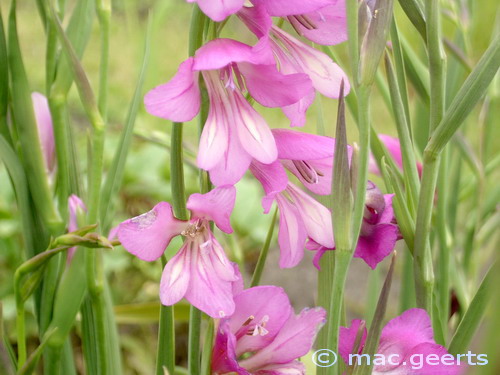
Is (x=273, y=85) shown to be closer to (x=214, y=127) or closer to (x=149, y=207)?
(x=214, y=127)

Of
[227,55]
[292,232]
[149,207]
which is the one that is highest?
[227,55]

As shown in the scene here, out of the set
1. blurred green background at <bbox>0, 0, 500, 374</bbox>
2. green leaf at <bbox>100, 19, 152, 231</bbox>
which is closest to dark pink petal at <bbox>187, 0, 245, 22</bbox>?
green leaf at <bbox>100, 19, 152, 231</bbox>

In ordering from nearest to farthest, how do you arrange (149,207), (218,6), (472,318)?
(218,6) → (472,318) → (149,207)

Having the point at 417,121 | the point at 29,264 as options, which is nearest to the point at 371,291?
the point at 417,121

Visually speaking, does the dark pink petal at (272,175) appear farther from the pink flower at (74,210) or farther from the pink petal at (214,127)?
the pink flower at (74,210)

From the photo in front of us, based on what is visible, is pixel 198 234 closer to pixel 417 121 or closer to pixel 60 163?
pixel 60 163

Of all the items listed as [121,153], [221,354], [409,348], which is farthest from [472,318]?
[121,153]

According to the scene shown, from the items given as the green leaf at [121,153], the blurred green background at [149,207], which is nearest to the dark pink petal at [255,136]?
the green leaf at [121,153]
